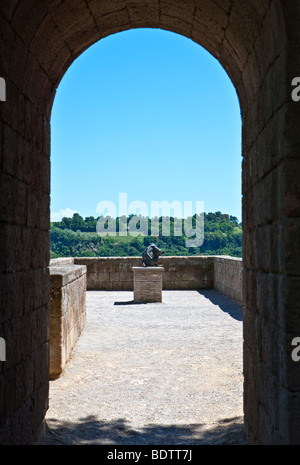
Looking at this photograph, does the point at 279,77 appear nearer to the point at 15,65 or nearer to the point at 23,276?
the point at 15,65

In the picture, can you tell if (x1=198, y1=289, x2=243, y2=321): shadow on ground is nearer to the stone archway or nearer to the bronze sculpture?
the bronze sculpture

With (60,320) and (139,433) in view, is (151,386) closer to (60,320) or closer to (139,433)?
(139,433)

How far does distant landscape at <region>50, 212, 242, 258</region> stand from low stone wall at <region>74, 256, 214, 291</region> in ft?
76.4

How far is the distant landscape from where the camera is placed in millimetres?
43250

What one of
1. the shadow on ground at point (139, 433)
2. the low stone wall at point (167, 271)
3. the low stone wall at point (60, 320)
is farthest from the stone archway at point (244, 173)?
the low stone wall at point (167, 271)

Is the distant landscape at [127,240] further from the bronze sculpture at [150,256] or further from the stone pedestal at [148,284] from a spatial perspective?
the stone pedestal at [148,284]

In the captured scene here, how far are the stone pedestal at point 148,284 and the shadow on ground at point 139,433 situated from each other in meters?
8.73

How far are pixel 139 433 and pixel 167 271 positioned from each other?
12.9 m

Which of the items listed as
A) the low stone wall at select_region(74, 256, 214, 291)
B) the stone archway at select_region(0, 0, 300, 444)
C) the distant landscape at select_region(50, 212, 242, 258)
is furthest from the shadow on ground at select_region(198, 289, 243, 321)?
the distant landscape at select_region(50, 212, 242, 258)

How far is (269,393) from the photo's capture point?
289cm

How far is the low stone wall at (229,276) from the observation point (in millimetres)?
12501

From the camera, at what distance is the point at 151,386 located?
18.2 feet

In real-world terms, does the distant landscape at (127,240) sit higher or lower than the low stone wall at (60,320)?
higher
